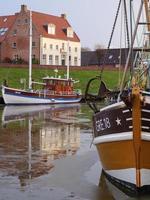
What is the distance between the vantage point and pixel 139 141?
32.5 ft

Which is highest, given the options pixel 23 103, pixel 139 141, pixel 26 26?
pixel 26 26

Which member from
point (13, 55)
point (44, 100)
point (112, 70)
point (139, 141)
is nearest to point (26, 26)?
point (13, 55)

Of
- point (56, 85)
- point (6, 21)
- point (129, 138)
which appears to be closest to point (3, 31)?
point (6, 21)

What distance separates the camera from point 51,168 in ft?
43.6

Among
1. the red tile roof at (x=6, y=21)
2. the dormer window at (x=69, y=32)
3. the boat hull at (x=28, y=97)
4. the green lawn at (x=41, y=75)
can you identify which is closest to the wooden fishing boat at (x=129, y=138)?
the boat hull at (x=28, y=97)

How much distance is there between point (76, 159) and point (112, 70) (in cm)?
5925

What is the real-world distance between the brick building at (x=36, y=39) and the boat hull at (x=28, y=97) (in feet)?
110

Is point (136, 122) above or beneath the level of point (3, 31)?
beneath

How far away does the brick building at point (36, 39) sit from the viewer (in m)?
85.2

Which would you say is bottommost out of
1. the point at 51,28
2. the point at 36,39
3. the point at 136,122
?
the point at 136,122

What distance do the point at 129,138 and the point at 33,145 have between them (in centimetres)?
773

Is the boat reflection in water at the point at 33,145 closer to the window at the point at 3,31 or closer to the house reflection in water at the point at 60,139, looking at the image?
the house reflection in water at the point at 60,139

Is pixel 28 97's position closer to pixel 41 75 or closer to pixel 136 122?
pixel 41 75

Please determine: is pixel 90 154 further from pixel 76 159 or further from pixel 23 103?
pixel 23 103
